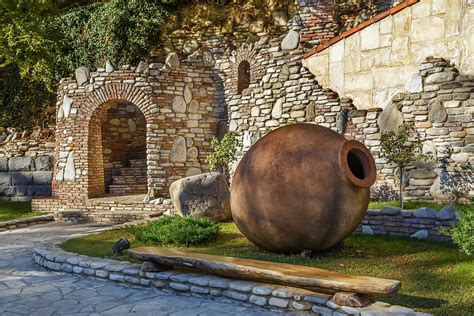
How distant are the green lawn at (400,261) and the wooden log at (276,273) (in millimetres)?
565

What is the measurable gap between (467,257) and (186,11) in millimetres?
11192

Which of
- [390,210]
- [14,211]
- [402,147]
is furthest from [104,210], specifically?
[402,147]

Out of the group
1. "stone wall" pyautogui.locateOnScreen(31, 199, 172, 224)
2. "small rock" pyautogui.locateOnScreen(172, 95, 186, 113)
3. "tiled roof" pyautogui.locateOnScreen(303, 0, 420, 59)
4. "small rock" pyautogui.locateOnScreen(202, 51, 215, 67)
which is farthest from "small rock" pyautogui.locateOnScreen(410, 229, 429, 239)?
"small rock" pyautogui.locateOnScreen(202, 51, 215, 67)

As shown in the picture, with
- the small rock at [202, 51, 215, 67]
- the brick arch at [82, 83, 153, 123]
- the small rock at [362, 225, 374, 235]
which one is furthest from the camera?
the small rock at [202, 51, 215, 67]

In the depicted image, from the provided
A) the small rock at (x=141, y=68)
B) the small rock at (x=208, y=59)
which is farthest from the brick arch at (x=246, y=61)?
the small rock at (x=141, y=68)

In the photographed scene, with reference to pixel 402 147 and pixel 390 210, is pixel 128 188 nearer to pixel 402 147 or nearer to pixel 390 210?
pixel 402 147

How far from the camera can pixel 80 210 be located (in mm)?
11352

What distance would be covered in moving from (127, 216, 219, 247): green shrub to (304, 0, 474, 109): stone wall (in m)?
4.52

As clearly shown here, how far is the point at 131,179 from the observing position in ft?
44.0

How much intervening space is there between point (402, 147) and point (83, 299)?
6.06 meters

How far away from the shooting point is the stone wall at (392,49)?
326 inches

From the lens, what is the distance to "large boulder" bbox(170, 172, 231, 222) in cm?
877

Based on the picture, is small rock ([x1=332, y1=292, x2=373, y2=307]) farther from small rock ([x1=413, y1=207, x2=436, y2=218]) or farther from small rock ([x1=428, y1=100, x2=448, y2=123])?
small rock ([x1=428, y1=100, x2=448, y2=123])

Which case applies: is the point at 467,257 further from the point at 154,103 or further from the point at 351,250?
the point at 154,103
